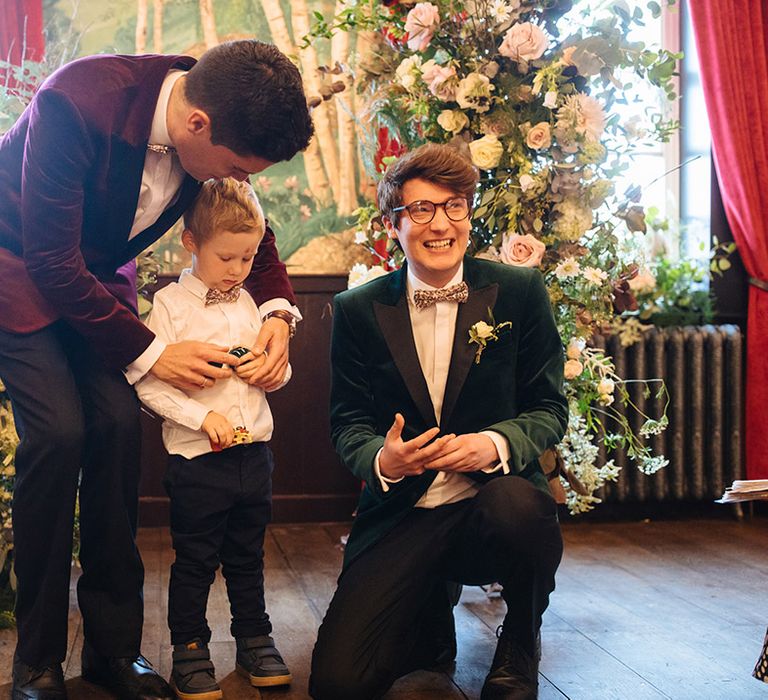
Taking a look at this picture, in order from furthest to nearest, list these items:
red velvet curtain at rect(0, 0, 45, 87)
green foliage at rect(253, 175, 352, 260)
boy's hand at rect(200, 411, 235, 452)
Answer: green foliage at rect(253, 175, 352, 260) < red velvet curtain at rect(0, 0, 45, 87) < boy's hand at rect(200, 411, 235, 452)

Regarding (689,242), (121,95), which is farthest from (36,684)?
(689,242)

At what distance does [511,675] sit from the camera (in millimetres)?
2113

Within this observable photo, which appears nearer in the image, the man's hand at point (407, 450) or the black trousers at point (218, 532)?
the man's hand at point (407, 450)

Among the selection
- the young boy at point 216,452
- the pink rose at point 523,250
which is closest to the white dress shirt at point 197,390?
the young boy at point 216,452

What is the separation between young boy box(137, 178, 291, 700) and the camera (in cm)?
221

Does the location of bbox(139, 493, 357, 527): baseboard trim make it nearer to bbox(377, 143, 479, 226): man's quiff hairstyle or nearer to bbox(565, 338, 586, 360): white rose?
bbox(565, 338, 586, 360): white rose

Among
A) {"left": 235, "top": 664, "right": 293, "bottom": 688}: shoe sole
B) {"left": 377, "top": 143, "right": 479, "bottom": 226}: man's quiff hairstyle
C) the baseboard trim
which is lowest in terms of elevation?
the baseboard trim

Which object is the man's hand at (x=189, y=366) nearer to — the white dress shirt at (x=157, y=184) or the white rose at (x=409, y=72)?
the white dress shirt at (x=157, y=184)

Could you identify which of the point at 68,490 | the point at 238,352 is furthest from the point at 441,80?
the point at 68,490

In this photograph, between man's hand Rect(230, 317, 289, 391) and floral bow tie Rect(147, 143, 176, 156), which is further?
man's hand Rect(230, 317, 289, 391)

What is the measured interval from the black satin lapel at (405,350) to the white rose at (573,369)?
719 mm

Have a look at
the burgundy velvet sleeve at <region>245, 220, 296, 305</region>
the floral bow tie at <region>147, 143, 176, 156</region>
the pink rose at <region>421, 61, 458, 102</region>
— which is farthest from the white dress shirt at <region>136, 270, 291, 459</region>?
A: the pink rose at <region>421, 61, 458, 102</region>

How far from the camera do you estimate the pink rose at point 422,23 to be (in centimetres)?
278

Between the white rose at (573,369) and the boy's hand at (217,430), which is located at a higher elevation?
the white rose at (573,369)
